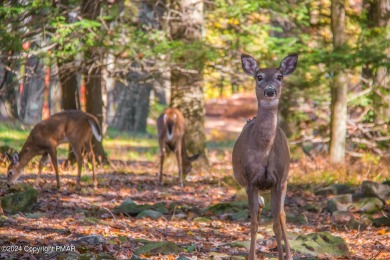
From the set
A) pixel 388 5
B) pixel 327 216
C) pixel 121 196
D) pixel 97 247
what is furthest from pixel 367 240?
pixel 388 5

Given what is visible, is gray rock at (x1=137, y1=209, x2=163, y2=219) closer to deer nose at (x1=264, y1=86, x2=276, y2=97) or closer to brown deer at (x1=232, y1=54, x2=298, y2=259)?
brown deer at (x1=232, y1=54, x2=298, y2=259)

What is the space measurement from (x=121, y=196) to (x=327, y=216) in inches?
136

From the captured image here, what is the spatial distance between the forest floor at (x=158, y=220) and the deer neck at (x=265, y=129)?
123 cm

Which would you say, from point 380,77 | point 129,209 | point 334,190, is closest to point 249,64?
point 129,209

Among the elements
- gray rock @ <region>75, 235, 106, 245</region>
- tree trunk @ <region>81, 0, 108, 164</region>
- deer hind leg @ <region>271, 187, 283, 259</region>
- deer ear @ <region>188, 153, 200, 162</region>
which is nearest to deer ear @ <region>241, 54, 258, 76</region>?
deer hind leg @ <region>271, 187, 283, 259</region>

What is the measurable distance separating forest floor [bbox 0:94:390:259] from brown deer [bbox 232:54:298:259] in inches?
26.4

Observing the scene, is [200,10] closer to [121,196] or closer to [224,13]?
[224,13]

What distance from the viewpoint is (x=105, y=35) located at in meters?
14.9

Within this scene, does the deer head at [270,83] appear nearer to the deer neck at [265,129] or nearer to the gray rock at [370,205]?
the deer neck at [265,129]

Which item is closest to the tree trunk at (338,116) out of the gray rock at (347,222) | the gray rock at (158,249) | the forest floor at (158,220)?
the forest floor at (158,220)

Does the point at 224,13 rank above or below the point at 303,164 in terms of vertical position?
above

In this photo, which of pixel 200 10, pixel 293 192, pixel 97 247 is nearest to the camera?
pixel 97 247

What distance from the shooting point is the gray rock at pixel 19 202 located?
10.1 metres

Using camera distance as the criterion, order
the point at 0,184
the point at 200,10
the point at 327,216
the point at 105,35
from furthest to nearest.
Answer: the point at 200,10 < the point at 105,35 < the point at 0,184 < the point at 327,216
